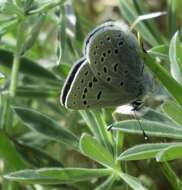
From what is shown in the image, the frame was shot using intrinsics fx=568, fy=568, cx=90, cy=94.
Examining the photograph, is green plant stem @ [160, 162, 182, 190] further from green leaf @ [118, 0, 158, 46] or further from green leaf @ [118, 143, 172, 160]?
green leaf @ [118, 0, 158, 46]

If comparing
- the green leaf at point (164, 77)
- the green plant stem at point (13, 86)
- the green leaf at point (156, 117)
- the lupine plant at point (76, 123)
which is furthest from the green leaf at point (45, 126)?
the green leaf at point (164, 77)

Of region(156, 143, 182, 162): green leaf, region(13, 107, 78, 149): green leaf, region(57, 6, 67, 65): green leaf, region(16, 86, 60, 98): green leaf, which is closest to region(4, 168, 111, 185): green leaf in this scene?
region(13, 107, 78, 149): green leaf

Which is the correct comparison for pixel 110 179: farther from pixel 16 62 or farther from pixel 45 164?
pixel 16 62

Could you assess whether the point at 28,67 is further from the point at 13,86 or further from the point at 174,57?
the point at 174,57

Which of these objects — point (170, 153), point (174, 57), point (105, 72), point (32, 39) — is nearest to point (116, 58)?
point (105, 72)

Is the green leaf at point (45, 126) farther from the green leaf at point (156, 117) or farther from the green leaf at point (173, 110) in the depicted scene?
the green leaf at point (173, 110)

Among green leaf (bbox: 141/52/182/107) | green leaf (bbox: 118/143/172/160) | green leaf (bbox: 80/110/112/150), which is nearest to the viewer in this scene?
green leaf (bbox: 141/52/182/107)
